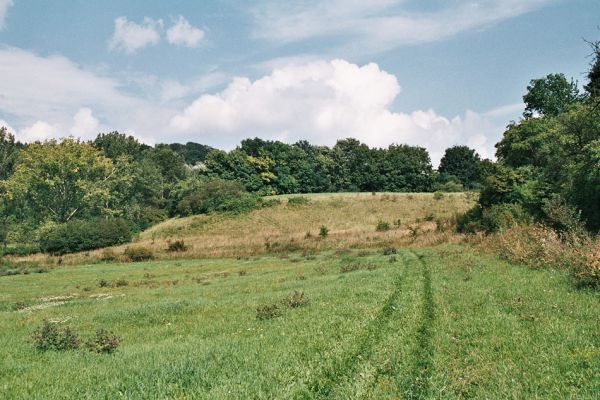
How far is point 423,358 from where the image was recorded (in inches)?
357

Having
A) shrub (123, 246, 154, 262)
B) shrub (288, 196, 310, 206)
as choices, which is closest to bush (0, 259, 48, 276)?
shrub (123, 246, 154, 262)

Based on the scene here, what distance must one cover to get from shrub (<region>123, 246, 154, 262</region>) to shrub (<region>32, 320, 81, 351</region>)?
152ft

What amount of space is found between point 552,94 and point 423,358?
71984 mm

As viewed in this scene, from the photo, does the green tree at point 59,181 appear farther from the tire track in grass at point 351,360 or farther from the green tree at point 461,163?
the green tree at point 461,163

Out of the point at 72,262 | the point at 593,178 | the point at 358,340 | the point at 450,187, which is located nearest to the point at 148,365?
the point at 358,340

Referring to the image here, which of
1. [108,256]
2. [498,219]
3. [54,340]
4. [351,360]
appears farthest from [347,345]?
[108,256]

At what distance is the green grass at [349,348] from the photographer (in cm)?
746

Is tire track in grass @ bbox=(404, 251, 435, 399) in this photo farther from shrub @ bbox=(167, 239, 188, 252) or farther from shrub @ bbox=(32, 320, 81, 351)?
shrub @ bbox=(167, 239, 188, 252)

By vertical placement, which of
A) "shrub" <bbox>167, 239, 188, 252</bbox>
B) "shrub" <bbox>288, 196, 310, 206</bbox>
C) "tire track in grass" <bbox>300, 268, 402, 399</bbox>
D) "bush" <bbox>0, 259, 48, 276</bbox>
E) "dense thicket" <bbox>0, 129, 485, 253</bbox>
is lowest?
"bush" <bbox>0, 259, 48, 276</bbox>

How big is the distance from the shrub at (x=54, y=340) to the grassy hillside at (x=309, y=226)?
42042mm

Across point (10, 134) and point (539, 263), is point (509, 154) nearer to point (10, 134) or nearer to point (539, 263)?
point (539, 263)

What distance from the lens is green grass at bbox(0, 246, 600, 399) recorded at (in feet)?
24.5

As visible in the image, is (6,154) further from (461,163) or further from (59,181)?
(461,163)

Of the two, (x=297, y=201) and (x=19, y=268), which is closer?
(x=19, y=268)
